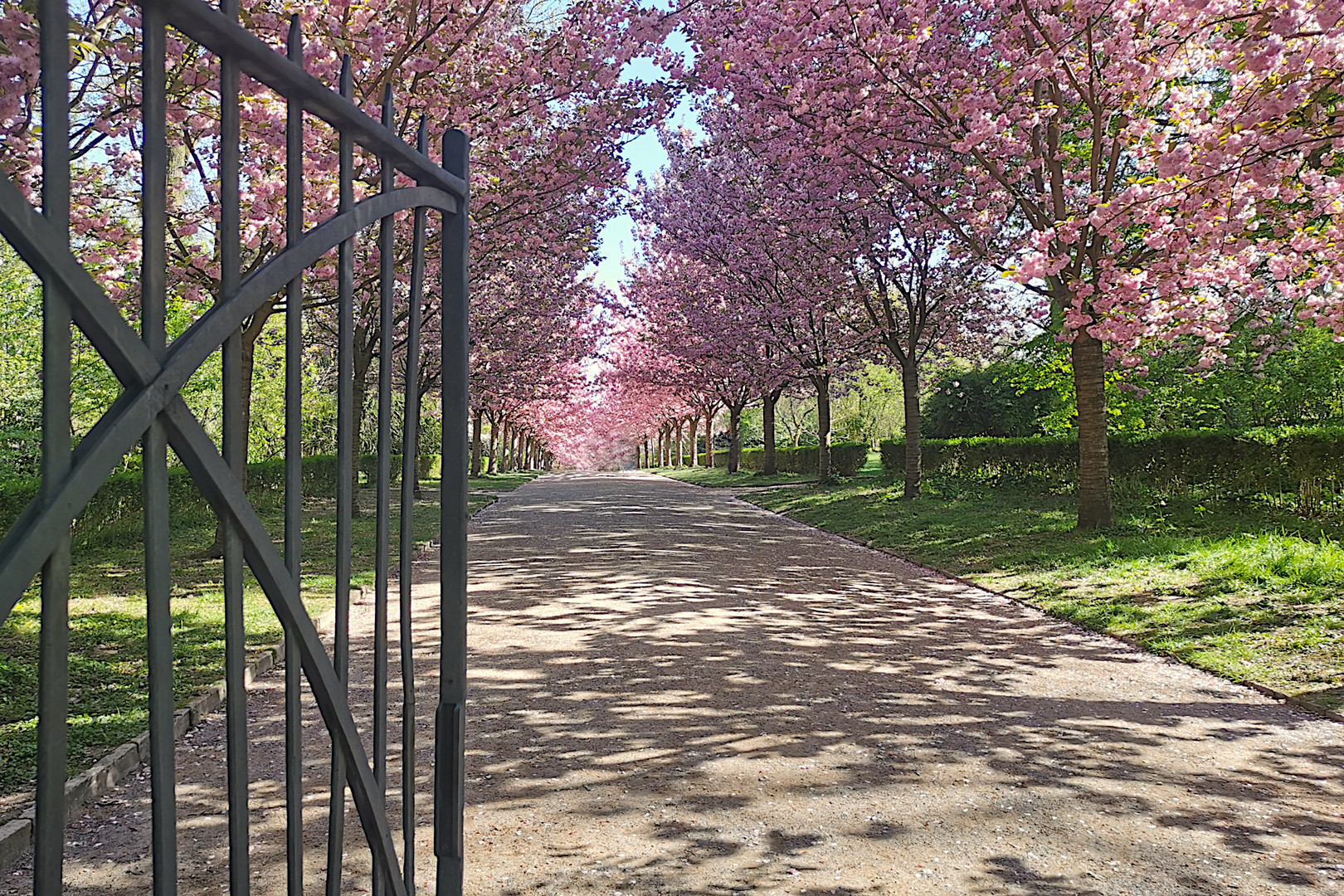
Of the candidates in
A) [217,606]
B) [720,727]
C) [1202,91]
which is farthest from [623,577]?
[1202,91]

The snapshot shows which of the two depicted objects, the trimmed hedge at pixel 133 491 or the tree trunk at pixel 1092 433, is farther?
the tree trunk at pixel 1092 433

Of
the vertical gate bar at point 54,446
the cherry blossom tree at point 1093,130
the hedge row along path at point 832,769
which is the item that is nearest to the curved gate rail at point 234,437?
the vertical gate bar at point 54,446

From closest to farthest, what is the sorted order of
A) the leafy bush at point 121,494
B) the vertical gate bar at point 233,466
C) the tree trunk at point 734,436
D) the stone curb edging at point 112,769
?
the vertical gate bar at point 233,466
the stone curb edging at point 112,769
the leafy bush at point 121,494
the tree trunk at point 734,436

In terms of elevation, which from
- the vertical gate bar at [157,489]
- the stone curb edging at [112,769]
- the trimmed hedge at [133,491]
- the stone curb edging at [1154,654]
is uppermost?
the vertical gate bar at [157,489]

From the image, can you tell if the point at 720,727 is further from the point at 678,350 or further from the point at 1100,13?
the point at 678,350

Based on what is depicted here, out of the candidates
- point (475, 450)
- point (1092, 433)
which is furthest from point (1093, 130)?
point (475, 450)

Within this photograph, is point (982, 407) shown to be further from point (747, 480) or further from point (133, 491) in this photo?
point (133, 491)

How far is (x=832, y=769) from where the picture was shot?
4.46m

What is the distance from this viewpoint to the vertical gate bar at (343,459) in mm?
1719

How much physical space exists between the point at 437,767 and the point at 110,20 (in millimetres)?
5205

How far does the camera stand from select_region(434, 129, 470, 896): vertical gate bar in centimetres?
216

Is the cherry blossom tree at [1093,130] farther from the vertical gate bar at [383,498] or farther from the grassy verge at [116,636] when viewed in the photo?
the grassy verge at [116,636]

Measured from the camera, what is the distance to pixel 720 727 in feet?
16.8

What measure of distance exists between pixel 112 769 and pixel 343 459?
323 centimetres
